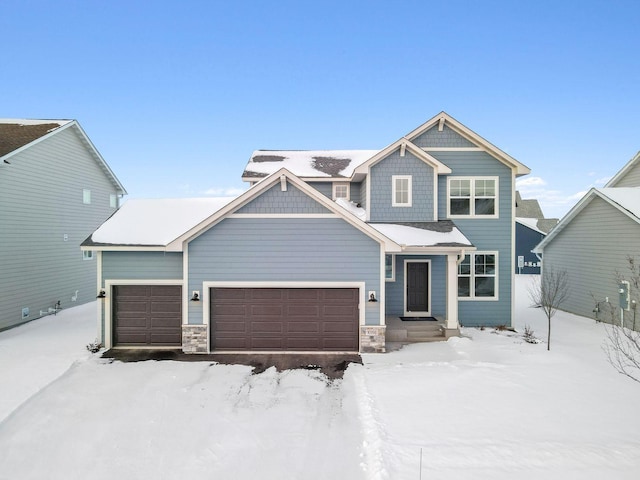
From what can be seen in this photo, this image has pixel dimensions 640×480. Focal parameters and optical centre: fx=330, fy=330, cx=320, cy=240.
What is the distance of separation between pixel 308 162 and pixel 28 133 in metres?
13.2

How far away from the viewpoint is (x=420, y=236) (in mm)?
12086

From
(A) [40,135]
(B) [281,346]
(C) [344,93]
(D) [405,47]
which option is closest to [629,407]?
(B) [281,346]

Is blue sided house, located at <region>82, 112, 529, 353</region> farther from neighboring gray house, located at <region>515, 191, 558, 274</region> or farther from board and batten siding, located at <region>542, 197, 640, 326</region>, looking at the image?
neighboring gray house, located at <region>515, 191, 558, 274</region>

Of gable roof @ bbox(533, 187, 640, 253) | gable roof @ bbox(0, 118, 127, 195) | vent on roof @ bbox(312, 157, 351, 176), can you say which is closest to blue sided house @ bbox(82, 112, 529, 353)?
vent on roof @ bbox(312, 157, 351, 176)

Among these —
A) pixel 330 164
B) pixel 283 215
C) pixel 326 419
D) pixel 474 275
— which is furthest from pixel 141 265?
pixel 474 275

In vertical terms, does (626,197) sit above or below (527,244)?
above

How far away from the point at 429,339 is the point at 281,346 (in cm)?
524

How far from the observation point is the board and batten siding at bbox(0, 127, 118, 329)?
13.9 meters

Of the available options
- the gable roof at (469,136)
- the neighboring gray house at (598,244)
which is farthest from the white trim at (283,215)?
the neighboring gray house at (598,244)

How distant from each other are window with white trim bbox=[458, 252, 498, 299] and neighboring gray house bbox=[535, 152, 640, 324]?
5533 millimetres

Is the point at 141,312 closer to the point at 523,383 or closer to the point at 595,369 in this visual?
the point at 523,383

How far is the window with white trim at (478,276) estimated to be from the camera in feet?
45.3

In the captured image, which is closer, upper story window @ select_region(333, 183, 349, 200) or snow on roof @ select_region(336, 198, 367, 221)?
snow on roof @ select_region(336, 198, 367, 221)

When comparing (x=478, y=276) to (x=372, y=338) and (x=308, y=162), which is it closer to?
(x=372, y=338)
